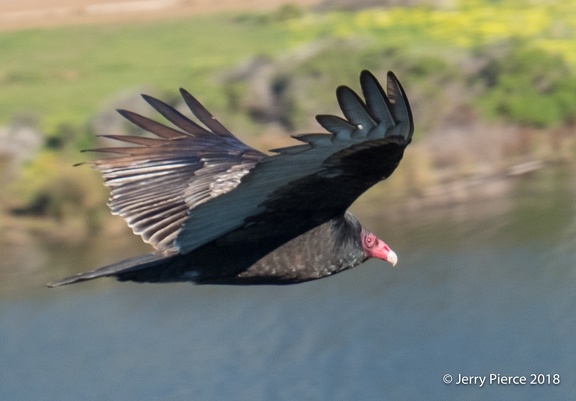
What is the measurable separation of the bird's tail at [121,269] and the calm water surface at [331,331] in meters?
2.76

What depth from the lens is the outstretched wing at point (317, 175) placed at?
443 centimetres

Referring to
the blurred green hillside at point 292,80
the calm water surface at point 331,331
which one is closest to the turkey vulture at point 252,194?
the calm water surface at point 331,331

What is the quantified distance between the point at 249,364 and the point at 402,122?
4.13 m

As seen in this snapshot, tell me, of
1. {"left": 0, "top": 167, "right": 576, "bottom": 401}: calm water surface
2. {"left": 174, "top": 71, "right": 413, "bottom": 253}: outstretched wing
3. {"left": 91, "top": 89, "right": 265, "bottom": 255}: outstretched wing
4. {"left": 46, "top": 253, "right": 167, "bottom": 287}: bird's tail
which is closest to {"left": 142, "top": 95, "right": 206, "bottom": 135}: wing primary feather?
{"left": 91, "top": 89, "right": 265, "bottom": 255}: outstretched wing

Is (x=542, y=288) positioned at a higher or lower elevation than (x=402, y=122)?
lower

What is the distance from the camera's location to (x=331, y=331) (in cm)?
878

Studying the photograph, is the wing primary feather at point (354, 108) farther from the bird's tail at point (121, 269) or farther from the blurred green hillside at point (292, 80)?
the blurred green hillside at point (292, 80)

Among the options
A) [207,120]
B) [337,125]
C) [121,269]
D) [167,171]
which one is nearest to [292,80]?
[207,120]

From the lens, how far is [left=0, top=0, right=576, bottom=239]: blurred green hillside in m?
12.7

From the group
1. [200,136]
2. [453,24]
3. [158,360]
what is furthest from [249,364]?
[453,24]

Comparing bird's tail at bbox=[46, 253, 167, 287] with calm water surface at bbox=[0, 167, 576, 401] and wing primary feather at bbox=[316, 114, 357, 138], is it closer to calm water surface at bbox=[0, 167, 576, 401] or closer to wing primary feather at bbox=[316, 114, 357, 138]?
wing primary feather at bbox=[316, 114, 357, 138]

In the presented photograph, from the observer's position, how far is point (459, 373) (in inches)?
320

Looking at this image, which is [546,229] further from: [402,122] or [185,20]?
[185,20]

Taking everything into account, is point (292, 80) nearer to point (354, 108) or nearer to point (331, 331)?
point (331, 331)
